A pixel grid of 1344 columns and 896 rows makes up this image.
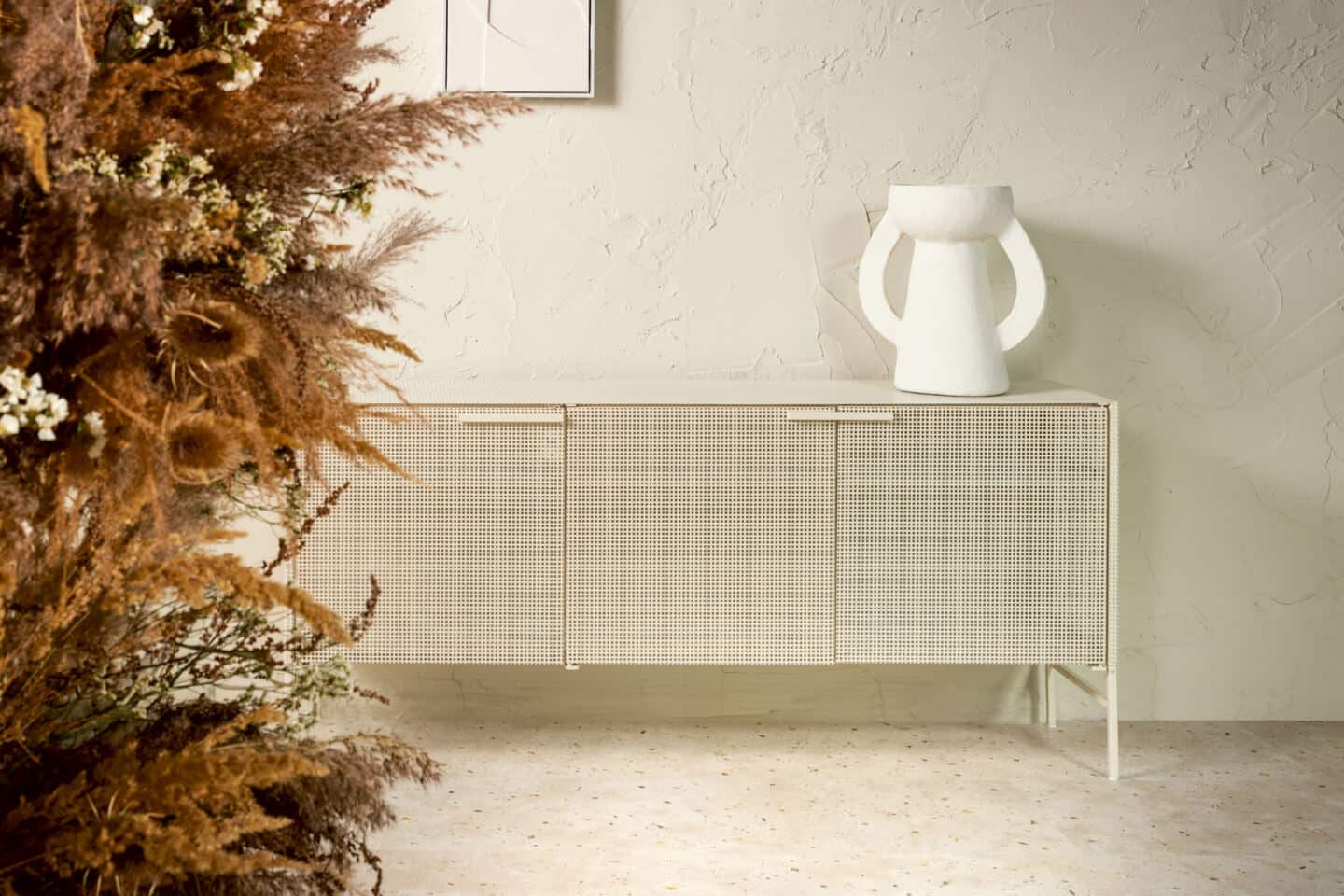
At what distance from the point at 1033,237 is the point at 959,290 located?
1.19 feet

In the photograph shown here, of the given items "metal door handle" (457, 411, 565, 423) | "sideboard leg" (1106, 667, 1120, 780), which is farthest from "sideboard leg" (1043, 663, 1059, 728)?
"metal door handle" (457, 411, 565, 423)

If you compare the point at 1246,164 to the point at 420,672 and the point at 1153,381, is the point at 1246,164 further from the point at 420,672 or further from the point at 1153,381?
the point at 420,672

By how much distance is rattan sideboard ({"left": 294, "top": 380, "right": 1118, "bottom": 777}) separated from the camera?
9.07ft

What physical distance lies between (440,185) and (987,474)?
132 centimetres

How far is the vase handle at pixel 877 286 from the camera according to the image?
118 inches

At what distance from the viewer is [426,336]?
10.3 ft

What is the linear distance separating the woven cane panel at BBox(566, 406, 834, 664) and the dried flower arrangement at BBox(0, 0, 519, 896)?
1583mm

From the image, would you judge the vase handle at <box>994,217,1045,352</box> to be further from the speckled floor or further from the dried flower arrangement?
the dried flower arrangement

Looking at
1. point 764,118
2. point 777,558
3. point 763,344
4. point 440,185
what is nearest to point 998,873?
point 777,558

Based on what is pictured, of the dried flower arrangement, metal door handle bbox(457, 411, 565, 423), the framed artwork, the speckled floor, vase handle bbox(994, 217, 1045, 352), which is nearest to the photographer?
the dried flower arrangement

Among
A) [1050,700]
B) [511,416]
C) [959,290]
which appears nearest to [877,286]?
[959,290]

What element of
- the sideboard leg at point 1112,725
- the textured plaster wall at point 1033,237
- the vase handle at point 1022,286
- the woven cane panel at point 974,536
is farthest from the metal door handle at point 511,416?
the sideboard leg at point 1112,725

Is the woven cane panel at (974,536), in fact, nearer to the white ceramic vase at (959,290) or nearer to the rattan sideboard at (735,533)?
the rattan sideboard at (735,533)

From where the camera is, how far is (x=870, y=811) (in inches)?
103
